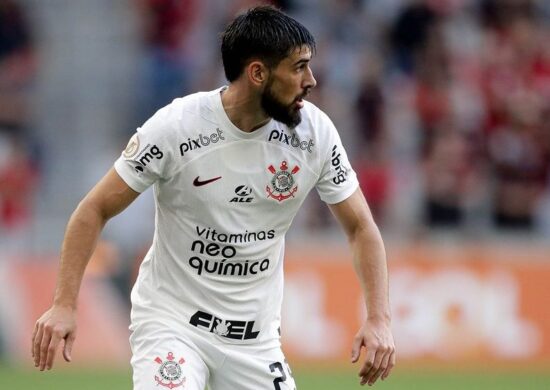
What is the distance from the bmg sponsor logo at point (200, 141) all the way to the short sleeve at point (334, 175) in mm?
559

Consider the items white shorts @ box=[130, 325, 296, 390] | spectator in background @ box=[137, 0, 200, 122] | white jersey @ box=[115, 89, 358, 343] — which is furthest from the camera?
spectator in background @ box=[137, 0, 200, 122]

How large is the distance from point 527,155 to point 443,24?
2.17 m

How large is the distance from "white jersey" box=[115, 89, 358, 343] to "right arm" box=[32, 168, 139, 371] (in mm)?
235

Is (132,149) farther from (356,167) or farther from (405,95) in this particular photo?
(405,95)

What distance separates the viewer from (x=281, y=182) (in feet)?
22.0

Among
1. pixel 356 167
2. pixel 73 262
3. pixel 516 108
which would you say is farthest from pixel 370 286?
pixel 516 108

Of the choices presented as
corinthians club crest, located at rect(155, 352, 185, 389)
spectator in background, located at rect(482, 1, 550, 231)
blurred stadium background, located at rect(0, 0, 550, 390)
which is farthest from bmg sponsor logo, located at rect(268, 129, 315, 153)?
spectator in background, located at rect(482, 1, 550, 231)

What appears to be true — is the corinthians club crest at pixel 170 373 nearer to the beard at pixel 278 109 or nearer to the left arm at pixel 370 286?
the left arm at pixel 370 286

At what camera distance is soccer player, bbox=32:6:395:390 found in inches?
255

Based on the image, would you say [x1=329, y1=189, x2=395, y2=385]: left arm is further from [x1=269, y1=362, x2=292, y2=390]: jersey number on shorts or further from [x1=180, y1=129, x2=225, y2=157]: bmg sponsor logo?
[x1=180, y1=129, x2=225, y2=157]: bmg sponsor logo

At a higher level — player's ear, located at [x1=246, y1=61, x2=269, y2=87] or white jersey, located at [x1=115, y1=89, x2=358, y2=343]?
player's ear, located at [x1=246, y1=61, x2=269, y2=87]

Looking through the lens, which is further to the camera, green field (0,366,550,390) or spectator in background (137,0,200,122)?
spectator in background (137,0,200,122)

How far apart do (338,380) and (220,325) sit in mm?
6549

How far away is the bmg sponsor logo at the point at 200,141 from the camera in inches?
258
